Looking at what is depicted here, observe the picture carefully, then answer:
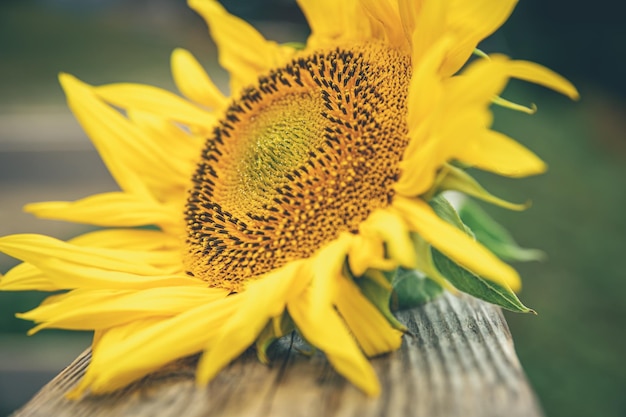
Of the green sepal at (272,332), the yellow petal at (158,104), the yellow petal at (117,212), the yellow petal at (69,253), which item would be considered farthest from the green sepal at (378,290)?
the yellow petal at (158,104)

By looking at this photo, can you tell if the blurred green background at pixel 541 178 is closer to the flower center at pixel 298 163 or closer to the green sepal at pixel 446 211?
the flower center at pixel 298 163

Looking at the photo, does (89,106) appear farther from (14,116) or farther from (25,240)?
(14,116)

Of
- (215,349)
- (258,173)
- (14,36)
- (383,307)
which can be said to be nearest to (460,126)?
(383,307)

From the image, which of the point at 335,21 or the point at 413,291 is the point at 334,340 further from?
the point at 335,21

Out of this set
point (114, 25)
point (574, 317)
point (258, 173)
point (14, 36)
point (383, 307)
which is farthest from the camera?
point (114, 25)

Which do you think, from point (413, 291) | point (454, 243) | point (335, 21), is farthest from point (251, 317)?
point (335, 21)

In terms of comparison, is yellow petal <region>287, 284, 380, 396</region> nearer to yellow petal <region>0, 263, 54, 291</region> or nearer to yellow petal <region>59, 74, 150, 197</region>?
yellow petal <region>0, 263, 54, 291</region>

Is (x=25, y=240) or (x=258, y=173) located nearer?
(x=25, y=240)
